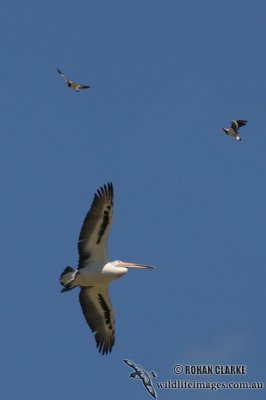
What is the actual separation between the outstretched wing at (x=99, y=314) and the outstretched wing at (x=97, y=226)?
1.55 meters

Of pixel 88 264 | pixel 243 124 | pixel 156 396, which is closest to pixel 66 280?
pixel 88 264

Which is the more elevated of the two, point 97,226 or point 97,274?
point 97,226

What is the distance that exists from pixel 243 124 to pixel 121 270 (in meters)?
8.37

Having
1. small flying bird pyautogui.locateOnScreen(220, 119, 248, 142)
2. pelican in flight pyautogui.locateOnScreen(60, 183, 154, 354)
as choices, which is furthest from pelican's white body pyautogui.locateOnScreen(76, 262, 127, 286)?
small flying bird pyautogui.locateOnScreen(220, 119, 248, 142)

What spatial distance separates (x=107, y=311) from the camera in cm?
4294

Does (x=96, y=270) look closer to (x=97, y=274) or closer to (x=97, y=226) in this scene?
(x=97, y=274)

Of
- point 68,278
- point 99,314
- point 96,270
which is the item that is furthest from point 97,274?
point 99,314

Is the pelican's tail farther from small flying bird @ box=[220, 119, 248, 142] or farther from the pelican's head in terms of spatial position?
small flying bird @ box=[220, 119, 248, 142]

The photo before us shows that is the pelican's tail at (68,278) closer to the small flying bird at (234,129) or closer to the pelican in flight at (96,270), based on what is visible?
the pelican in flight at (96,270)

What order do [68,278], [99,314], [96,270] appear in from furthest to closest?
[99,314] < [96,270] < [68,278]

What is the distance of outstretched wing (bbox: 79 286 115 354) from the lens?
42.5m

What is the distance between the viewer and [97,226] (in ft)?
135

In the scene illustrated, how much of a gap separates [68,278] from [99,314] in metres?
2.78

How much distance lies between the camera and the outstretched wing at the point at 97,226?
40938mm
